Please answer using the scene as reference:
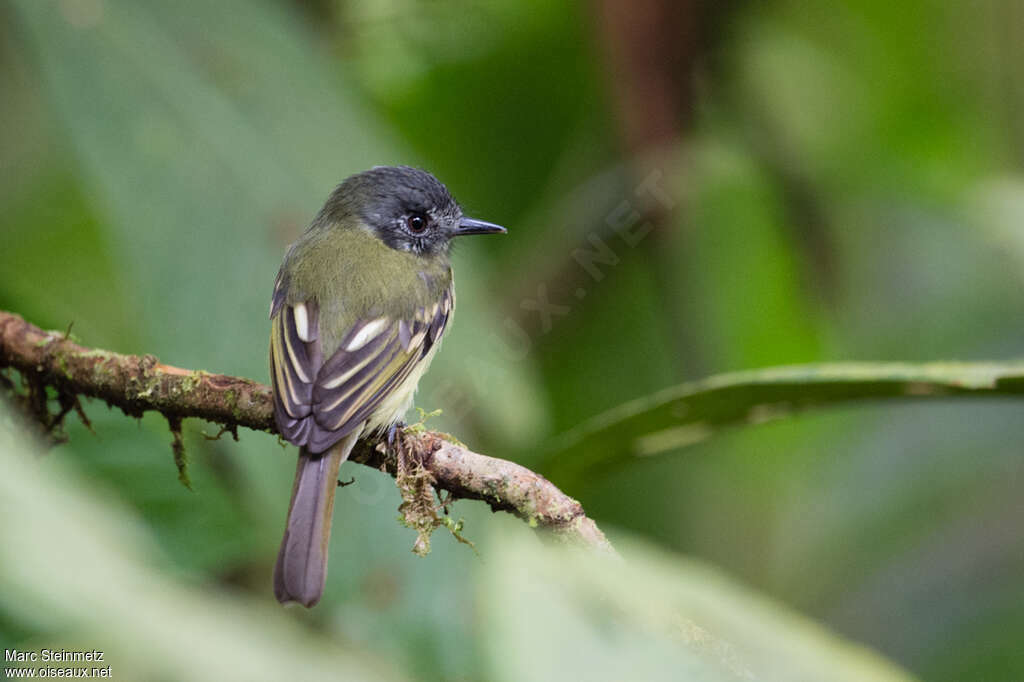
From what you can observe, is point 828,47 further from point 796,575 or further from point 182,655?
point 182,655

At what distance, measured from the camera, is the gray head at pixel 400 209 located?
3.77m

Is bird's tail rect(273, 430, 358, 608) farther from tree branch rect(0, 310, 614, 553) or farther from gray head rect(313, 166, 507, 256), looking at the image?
gray head rect(313, 166, 507, 256)

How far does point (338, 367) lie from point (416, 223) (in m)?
1.11

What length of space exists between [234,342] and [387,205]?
113 centimetres

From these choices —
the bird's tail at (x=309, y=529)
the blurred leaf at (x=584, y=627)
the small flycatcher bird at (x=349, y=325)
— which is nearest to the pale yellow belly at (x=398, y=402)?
the small flycatcher bird at (x=349, y=325)

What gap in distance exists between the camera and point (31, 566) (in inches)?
25.0

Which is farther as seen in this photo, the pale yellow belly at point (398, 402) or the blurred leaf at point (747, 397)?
the pale yellow belly at point (398, 402)

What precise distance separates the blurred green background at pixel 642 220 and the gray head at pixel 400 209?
0.64 ft

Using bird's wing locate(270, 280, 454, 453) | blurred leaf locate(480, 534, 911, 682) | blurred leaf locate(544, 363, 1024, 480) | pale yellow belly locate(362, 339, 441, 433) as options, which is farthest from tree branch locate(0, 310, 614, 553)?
blurred leaf locate(480, 534, 911, 682)

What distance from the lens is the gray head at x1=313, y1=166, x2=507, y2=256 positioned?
3770mm

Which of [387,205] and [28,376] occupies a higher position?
[387,205]

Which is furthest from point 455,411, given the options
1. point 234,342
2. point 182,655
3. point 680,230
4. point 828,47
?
point 828,47

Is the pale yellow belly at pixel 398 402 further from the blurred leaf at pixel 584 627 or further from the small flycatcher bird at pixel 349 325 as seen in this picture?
the blurred leaf at pixel 584 627

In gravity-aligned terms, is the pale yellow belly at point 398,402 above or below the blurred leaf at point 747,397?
above
